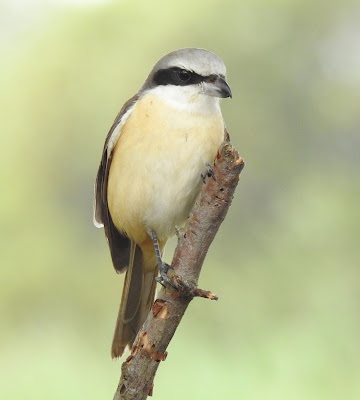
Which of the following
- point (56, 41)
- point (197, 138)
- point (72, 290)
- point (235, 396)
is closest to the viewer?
point (197, 138)

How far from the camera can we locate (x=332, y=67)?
567 cm

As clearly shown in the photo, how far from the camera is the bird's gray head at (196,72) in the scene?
2.35 metres

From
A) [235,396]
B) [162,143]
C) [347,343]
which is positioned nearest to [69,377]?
[235,396]

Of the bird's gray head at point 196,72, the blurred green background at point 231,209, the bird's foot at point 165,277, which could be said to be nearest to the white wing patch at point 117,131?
the bird's gray head at point 196,72

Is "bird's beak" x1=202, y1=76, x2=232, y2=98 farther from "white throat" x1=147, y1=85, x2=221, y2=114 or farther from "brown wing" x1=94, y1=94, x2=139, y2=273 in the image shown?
"brown wing" x1=94, y1=94, x2=139, y2=273

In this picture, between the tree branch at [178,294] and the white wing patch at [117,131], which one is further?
the white wing patch at [117,131]

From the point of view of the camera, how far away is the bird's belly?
2.37m

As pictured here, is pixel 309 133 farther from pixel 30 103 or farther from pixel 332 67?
pixel 30 103

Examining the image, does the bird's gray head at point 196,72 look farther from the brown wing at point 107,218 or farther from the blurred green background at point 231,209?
the blurred green background at point 231,209

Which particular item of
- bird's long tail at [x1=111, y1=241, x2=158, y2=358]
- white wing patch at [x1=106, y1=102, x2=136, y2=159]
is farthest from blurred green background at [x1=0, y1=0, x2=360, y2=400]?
white wing patch at [x1=106, y1=102, x2=136, y2=159]

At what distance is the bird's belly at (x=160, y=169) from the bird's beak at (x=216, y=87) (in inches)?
3.2

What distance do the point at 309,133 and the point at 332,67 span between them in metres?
0.48

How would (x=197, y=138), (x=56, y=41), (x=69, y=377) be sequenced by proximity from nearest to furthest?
(x=197, y=138) → (x=69, y=377) → (x=56, y=41)

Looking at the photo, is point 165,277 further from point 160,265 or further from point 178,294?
point 160,265
